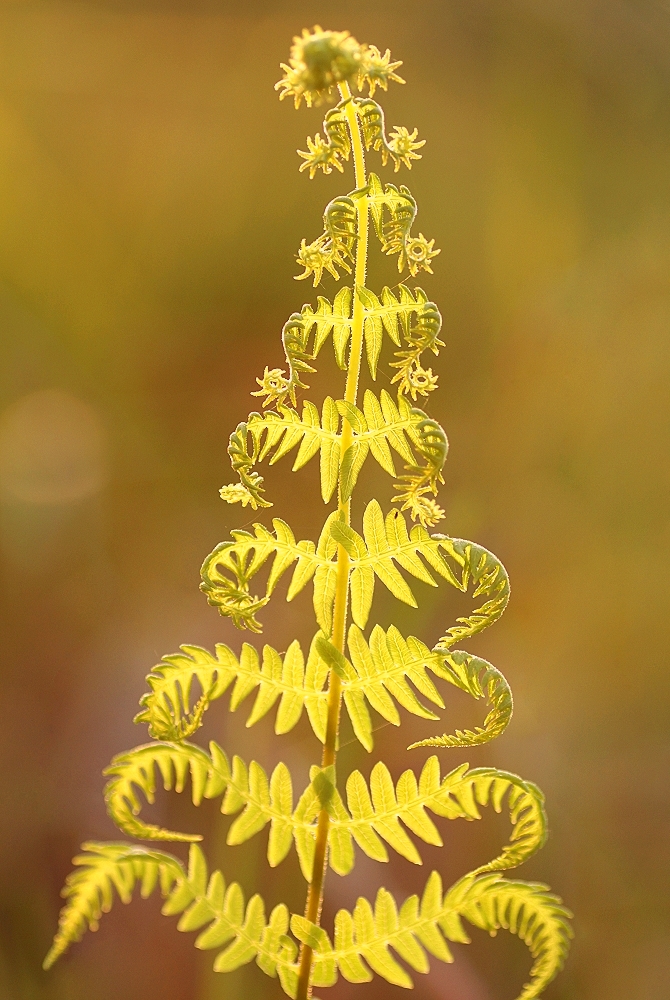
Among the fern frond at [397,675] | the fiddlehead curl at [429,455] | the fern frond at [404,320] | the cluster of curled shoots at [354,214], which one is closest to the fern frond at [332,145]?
the cluster of curled shoots at [354,214]

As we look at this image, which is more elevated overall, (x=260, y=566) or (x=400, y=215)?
(x=400, y=215)

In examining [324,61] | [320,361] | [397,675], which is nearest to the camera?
[324,61]

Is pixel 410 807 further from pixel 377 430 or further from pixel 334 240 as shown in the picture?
pixel 334 240

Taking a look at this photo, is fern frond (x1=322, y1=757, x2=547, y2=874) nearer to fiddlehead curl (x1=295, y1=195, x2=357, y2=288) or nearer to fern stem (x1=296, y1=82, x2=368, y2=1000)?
fern stem (x1=296, y1=82, x2=368, y2=1000)

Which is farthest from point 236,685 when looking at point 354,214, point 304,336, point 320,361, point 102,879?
point 320,361

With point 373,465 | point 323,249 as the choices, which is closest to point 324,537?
point 323,249

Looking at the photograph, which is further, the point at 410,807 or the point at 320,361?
the point at 320,361

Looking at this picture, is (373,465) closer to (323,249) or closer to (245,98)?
(245,98)
